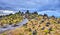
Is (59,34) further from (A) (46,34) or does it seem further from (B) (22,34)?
(B) (22,34)

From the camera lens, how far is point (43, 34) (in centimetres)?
10375

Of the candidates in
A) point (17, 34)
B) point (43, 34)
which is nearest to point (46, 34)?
point (43, 34)

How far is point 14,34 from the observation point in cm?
10238

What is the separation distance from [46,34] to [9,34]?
22998mm

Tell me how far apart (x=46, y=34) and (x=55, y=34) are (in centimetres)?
564

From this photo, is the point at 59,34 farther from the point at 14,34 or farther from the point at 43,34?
the point at 14,34

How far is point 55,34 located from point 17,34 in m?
23.5

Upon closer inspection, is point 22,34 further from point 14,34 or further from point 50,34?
point 50,34

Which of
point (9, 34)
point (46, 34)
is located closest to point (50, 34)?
point (46, 34)

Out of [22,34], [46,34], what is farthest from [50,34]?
[22,34]

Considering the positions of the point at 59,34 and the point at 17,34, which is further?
the point at 59,34

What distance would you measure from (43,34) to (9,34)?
21.2 metres

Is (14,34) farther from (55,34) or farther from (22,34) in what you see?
(55,34)

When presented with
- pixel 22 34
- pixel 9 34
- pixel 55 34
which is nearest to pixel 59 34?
pixel 55 34
